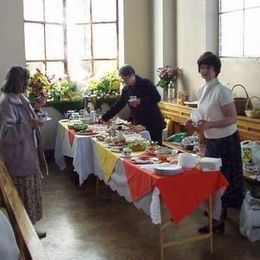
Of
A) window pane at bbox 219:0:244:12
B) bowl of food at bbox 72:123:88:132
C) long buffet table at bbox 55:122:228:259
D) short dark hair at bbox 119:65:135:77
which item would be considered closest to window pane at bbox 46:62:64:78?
bowl of food at bbox 72:123:88:132

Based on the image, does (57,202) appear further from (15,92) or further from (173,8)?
(173,8)

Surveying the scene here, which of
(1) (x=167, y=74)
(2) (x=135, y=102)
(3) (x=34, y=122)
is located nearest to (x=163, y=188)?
(3) (x=34, y=122)

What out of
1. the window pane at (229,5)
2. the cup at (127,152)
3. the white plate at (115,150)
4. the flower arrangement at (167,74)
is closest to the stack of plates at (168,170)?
the cup at (127,152)

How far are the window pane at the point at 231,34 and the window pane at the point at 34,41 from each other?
8.38 feet

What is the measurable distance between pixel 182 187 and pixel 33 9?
4.41 meters

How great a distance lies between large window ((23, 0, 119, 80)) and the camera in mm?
6637

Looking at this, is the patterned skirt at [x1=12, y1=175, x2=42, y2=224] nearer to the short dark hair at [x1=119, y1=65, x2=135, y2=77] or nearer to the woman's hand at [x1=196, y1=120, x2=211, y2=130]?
the woman's hand at [x1=196, y1=120, x2=211, y2=130]

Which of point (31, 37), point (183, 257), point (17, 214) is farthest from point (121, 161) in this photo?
point (31, 37)

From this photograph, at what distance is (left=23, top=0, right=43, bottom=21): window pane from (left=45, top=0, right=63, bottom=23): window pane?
0.29 feet

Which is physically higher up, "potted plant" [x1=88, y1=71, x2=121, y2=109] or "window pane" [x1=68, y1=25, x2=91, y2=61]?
"window pane" [x1=68, y1=25, x2=91, y2=61]

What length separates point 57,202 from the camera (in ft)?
15.5

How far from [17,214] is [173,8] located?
186 inches

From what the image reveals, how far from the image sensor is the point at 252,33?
513 cm

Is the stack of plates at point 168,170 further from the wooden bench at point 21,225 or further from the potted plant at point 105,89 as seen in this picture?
the potted plant at point 105,89
